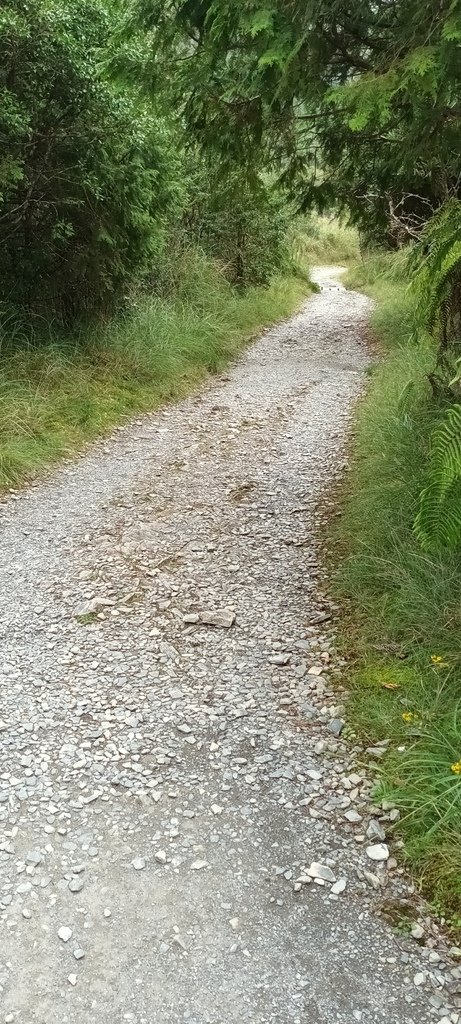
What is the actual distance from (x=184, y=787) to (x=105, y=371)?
622 cm

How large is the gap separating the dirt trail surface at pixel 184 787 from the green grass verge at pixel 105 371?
118 cm

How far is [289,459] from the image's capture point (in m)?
6.49

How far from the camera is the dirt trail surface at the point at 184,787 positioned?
202cm

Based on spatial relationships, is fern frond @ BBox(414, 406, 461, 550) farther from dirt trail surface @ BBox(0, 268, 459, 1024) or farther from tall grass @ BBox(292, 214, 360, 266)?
tall grass @ BBox(292, 214, 360, 266)

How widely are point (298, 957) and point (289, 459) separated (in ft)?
15.8

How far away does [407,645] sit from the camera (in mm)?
3289

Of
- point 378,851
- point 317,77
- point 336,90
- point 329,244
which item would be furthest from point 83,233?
point 329,244

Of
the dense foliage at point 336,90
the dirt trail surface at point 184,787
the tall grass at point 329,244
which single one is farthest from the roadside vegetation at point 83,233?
the tall grass at point 329,244

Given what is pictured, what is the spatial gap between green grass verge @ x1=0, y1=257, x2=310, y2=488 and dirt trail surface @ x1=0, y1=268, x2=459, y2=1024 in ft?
3.86

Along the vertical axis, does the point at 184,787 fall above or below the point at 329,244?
below

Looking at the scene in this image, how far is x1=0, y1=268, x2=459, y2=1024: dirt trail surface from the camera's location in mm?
2016

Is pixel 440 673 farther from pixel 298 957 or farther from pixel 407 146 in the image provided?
pixel 407 146

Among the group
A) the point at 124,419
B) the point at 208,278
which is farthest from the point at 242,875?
the point at 208,278

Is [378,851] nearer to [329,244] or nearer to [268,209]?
[268,209]
